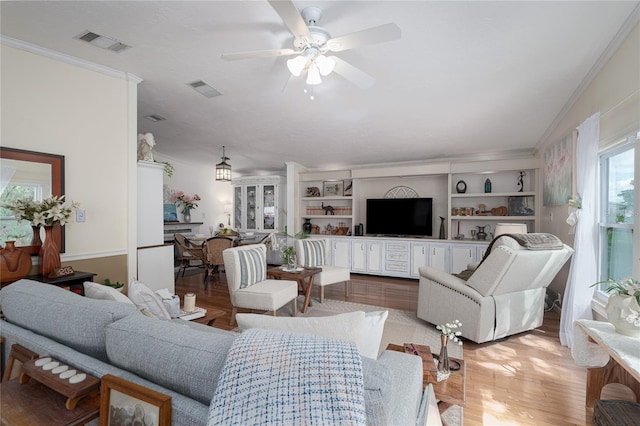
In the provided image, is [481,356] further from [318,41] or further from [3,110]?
[3,110]

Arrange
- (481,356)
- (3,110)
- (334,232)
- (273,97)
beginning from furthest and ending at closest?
(334,232) < (273,97) < (481,356) < (3,110)

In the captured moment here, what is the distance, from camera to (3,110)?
6.94 ft

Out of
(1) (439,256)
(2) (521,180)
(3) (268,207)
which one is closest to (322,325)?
(1) (439,256)

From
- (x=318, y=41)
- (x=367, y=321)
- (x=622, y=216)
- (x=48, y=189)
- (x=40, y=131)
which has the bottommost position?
(x=367, y=321)

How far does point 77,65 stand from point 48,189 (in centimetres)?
111

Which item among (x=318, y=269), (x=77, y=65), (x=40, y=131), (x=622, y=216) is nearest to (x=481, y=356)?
(x=622, y=216)

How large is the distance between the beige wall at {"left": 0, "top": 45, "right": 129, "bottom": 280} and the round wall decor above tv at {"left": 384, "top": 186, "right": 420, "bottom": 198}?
15.1 feet

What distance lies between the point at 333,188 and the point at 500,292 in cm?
423

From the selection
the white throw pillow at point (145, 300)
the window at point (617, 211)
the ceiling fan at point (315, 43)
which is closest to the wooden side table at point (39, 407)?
the white throw pillow at point (145, 300)

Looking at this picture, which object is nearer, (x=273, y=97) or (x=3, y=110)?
(x=3, y=110)

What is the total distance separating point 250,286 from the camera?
3.06 m

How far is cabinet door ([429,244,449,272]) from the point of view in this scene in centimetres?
498

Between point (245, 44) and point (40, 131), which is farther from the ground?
point (245, 44)

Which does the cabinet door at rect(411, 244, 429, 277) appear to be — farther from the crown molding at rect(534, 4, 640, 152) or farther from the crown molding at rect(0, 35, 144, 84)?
the crown molding at rect(0, 35, 144, 84)
